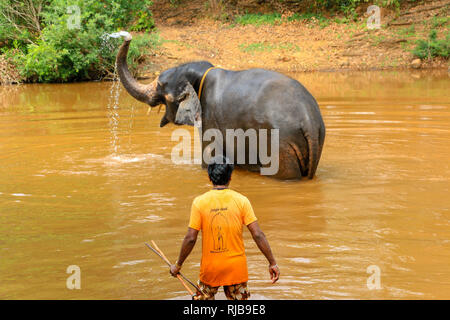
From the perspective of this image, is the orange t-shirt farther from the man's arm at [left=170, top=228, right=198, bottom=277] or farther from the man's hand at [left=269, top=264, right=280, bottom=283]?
the man's hand at [left=269, top=264, right=280, bottom=283]

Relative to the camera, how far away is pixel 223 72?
8.34m

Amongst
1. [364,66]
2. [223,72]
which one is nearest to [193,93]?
[223,72]

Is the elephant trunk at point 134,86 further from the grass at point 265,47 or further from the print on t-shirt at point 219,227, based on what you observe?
the grass at point 265,47

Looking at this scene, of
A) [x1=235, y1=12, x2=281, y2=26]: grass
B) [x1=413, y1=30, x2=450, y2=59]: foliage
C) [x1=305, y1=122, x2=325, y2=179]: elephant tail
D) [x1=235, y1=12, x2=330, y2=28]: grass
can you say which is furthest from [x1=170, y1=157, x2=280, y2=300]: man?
[x1=235, y1=12, x2=281, y2=26]: grass

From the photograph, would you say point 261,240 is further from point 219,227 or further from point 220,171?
point 220,171

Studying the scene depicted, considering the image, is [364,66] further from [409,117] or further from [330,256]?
[330,256]

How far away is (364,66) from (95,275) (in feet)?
70.8

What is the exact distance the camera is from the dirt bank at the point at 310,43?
2473 cm

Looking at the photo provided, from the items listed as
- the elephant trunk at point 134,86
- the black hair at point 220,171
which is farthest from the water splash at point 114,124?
the black hair at point 220,171

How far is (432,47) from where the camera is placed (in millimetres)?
23828

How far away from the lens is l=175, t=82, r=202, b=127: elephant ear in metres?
8.38

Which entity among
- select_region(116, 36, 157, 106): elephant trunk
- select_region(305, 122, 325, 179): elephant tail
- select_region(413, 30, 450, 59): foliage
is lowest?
select_region(305, 122, 325, 179): elephant tail
